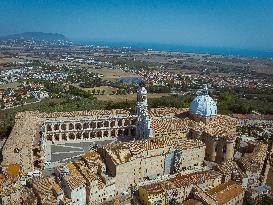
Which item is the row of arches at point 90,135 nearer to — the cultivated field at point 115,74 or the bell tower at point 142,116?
the bell tower at point 142,116

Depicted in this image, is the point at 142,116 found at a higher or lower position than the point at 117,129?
higher

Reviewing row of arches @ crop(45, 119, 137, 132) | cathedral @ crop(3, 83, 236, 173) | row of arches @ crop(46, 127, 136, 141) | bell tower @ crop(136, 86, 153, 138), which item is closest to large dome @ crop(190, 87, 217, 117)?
cathedral @ crop(3, 83, 236, 173)

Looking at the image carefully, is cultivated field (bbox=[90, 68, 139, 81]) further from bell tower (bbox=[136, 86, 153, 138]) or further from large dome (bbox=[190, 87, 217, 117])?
large dome (bbox=[190, 87, 217, 117])

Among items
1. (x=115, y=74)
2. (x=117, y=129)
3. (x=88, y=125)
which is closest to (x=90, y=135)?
(x=88, y=125)

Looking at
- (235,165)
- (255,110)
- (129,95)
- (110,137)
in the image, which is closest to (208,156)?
(235,165)

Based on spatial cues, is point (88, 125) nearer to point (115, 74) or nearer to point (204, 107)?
point (204, 107)
